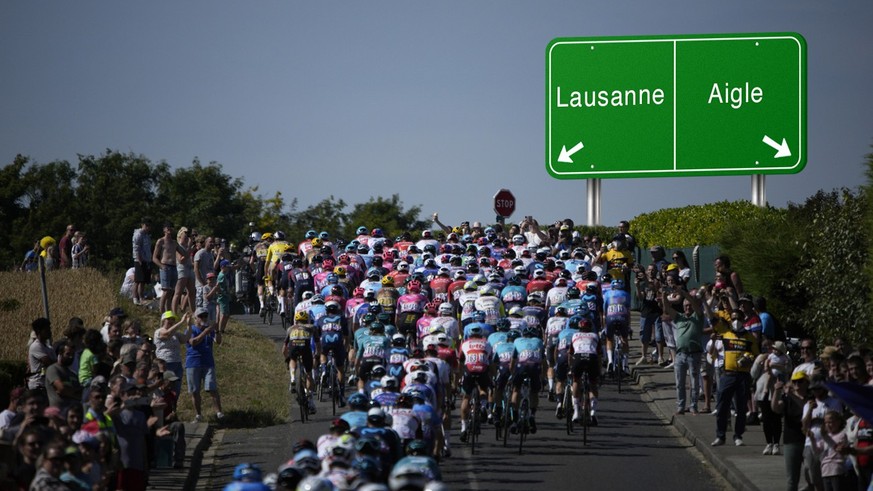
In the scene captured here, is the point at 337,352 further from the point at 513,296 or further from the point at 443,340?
the point at 513,296

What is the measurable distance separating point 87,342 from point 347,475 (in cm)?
725

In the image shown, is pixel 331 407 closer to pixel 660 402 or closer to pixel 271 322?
pixel 660 402

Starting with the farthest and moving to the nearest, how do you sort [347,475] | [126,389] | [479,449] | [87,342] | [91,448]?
[479,449], [87,342], [126,389], [91,448], [347,475]

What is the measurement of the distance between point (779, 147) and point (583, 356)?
14.8m

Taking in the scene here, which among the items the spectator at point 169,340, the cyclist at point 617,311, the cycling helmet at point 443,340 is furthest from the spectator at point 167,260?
the cycling helmet at point 443,340

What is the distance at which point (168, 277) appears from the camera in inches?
1144

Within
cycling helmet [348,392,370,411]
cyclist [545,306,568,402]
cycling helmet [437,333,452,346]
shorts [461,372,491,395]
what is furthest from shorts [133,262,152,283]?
cycling helmet [348,392,370,411]

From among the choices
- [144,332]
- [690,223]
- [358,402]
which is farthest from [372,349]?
[690,223]

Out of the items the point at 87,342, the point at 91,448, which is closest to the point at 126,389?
the point at 87,342

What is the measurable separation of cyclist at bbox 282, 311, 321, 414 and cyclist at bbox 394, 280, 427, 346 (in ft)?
7.40

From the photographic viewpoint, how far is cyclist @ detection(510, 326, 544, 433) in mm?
20859

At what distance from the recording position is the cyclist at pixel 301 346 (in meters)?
23.2

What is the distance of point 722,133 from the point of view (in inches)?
1351

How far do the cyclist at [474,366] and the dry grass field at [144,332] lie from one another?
14.9 ft
